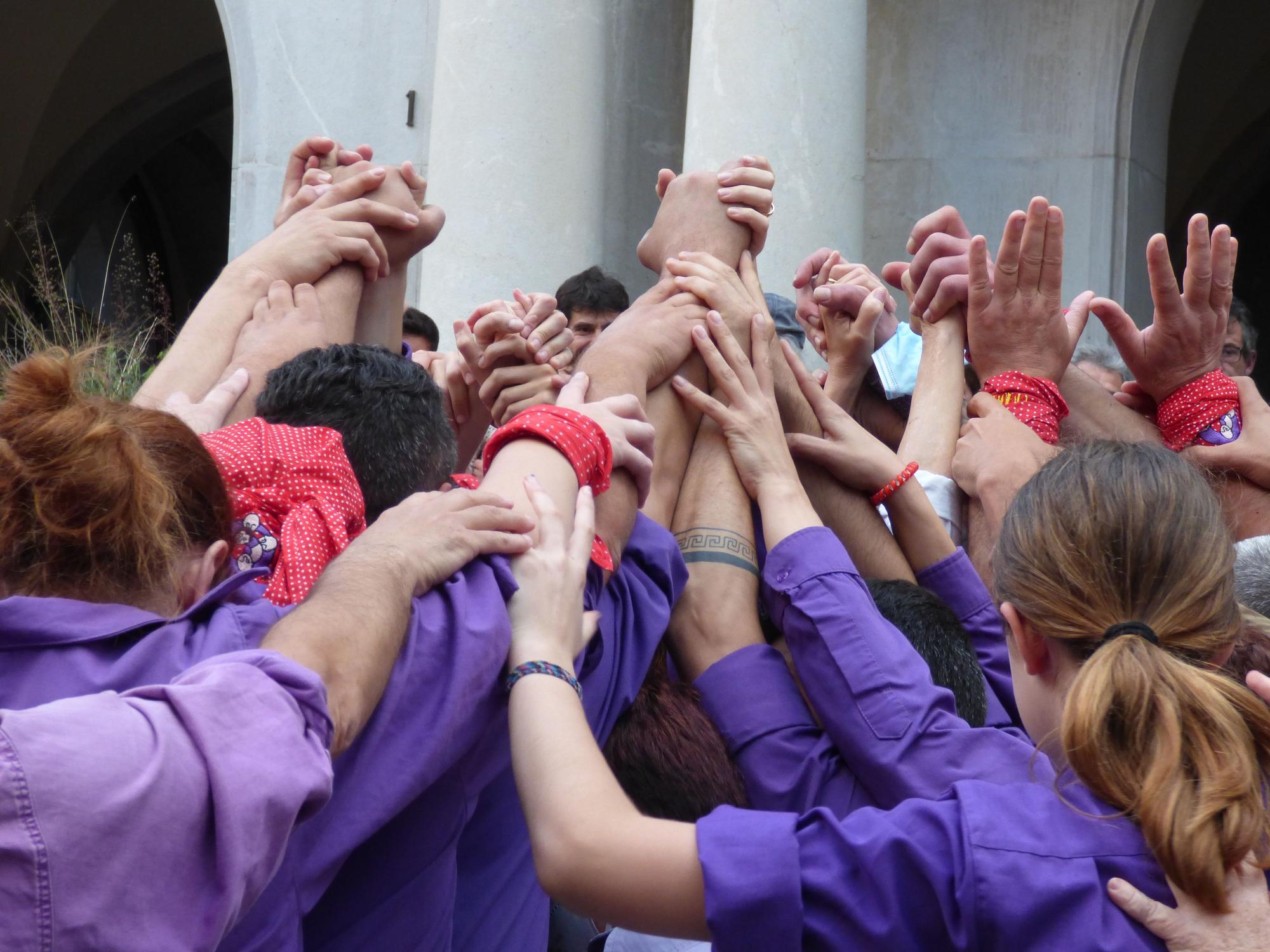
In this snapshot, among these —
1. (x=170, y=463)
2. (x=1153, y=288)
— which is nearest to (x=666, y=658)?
(x=170, y=463)

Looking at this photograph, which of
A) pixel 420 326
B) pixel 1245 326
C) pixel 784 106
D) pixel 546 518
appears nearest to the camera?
pixel 546 518

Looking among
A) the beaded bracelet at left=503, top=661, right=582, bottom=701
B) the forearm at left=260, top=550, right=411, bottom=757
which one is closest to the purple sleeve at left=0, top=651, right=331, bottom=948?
the forearm at left=260, top=550, right=411, bottom=757

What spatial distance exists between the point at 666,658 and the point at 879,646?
35 centimetres

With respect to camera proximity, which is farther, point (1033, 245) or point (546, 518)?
point (1033, 245)

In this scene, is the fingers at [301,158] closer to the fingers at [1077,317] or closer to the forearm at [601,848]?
the fingers at [1077,317]

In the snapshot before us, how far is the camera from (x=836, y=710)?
166cm

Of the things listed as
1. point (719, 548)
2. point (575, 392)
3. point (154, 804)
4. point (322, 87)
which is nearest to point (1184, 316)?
point (719, 548)

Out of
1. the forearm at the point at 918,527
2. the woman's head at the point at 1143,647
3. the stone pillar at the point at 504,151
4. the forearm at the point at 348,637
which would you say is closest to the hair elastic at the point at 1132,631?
the woman's head at the point at 1143,647

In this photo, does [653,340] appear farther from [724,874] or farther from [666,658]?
[724,874]

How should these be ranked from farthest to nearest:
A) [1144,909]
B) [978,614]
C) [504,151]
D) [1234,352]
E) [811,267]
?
[504,151] < [1234,352] < [811,267] < [978,614] < [1144,909]

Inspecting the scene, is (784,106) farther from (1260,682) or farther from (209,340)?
(1260,682)

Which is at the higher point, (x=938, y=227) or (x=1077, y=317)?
(x=938, y=227)

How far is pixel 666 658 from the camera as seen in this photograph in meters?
1.90

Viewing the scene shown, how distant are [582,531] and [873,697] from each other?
393 mm
